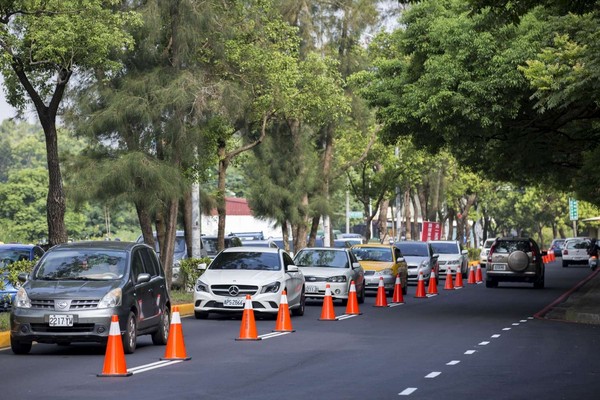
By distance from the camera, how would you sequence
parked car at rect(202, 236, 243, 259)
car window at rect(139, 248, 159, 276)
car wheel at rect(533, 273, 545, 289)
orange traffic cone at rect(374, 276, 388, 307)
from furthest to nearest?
1. parked car at rect(202, 236, 243, 259)
2. car wheel at rect(533, 273, 545, 289)
3. orange traffic cone at rect(374, 276, 388, 307)
4. car window at rect(139, 248, 159, 276)

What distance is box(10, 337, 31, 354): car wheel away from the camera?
56.4ft

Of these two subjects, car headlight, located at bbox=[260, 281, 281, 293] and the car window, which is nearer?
the car window

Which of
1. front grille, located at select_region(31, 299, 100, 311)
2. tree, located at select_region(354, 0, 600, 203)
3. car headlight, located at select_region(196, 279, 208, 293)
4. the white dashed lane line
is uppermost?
tree, located at select_region(354, 0, 600, 203)

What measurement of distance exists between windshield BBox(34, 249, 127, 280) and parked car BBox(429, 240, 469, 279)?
33552 mm

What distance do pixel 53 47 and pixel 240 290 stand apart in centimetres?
618

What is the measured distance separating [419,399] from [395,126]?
1653 centimetres

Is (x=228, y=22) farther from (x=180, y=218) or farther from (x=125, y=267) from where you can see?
(x=125, y=267)

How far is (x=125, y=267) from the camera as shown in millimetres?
18031

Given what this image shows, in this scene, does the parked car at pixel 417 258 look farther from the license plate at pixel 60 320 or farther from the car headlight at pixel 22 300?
the license plate at pixel 60 320

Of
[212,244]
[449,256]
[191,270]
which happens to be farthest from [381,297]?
[449,256]

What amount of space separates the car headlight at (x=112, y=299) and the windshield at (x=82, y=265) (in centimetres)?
67

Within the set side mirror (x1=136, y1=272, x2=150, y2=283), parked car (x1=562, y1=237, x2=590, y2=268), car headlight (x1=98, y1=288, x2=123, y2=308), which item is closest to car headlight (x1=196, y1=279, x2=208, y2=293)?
side mirror (x1=136, y1=272, x2=150, y2=283)

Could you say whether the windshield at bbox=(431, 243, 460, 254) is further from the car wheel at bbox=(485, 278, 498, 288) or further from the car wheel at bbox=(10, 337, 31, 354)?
the car wheel at bbox=(10, 337, 31, 354)

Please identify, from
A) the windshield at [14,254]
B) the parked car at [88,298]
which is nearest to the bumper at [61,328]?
the parked car at [88,298]
